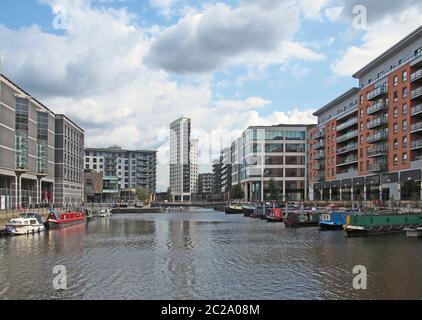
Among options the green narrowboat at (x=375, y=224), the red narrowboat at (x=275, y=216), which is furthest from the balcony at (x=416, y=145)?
the green narrowboat at (x=375, y=224)

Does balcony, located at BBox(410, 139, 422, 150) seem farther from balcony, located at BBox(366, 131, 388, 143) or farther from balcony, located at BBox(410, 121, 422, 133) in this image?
balcony, located at BBox(366, 131, 388, 143)

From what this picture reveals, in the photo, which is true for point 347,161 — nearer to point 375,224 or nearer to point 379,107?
point 379,107

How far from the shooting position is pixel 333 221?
64.0 meters

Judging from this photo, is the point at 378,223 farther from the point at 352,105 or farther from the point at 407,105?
the point at 352,105

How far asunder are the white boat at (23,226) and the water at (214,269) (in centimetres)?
777

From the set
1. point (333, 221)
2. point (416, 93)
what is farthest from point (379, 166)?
point (333, 221)

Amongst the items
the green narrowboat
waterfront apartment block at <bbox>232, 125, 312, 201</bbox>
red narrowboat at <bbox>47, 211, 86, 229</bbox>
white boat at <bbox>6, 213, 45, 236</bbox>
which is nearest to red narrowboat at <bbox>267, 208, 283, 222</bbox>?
the green narrowboat

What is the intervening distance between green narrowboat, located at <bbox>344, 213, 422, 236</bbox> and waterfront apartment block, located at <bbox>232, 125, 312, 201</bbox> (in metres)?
109

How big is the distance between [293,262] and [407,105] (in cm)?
6108

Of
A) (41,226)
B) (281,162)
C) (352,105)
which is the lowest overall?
(41,226)

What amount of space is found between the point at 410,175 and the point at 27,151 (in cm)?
7218

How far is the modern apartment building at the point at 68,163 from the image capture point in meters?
121
